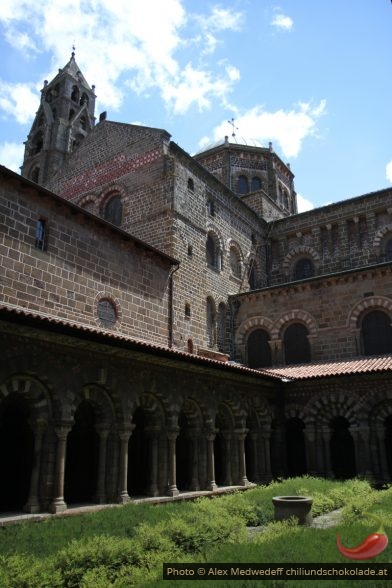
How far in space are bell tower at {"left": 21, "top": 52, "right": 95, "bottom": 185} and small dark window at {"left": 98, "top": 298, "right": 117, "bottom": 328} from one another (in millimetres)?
21872

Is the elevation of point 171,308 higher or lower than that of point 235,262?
lower

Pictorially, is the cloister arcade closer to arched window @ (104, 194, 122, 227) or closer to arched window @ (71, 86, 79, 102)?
arched window @ (104, 194, 122, 227)

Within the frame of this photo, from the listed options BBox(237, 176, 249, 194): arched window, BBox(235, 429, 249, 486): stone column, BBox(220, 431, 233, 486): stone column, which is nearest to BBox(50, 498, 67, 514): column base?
BBox(220, 431, 233, 486): stone column

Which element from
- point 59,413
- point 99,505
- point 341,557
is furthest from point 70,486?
point 341,557

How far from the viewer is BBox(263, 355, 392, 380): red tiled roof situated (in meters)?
16.5

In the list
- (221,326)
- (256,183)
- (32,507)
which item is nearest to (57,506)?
(32,507)

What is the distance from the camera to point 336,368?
1823cm

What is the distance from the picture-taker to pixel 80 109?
40.2 metres

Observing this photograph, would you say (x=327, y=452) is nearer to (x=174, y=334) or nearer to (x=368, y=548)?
(x=174, y=334)

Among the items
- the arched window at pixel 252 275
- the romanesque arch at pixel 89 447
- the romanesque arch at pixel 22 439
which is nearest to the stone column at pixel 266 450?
the romanesque arch at pixel 89 447

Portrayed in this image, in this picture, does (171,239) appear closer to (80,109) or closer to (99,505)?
(99,505)

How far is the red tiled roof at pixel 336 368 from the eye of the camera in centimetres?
1655

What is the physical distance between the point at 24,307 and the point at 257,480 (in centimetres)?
1035

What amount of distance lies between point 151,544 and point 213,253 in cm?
1767
